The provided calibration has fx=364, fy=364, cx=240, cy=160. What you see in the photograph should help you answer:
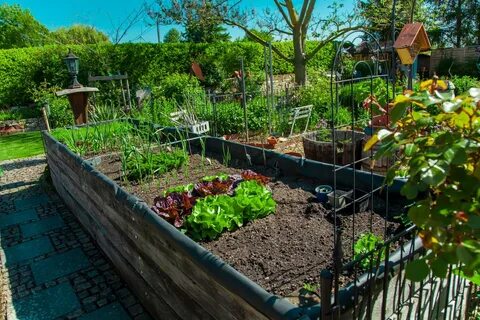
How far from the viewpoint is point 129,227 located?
262cm

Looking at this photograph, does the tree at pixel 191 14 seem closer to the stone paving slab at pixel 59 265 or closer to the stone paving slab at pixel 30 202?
the stone paving slab at pixel 30 202

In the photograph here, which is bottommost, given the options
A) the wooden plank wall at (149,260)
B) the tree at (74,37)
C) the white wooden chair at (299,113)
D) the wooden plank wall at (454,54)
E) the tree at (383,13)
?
the wooden plank wall at (149,260)

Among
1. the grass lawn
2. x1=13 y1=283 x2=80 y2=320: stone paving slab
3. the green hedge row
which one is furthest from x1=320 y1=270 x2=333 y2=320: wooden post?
the green hedge row

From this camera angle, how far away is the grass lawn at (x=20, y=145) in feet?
27.8

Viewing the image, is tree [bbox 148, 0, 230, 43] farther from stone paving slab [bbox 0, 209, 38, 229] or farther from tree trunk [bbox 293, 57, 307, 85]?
stone paving slab [bbox 0, 209, 38, 229]

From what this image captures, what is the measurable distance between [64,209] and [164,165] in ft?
6.19

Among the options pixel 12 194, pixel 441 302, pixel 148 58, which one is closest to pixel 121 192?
pixel 441 302

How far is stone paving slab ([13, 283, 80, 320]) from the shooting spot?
107 inches

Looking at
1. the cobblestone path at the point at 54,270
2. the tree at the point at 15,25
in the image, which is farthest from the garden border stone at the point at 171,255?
the tree at the point at 15,25

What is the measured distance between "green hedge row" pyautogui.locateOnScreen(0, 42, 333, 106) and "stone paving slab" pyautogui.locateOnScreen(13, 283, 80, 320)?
11336 mm

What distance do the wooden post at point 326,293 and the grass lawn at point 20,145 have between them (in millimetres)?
8710

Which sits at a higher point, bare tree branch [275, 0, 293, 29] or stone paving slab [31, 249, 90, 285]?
bare tree branch [275, 0, 293, 29]

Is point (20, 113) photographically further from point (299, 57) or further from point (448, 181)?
point (448, 181)

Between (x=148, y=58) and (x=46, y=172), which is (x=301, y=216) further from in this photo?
(x=148, y=58)
